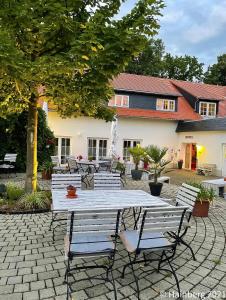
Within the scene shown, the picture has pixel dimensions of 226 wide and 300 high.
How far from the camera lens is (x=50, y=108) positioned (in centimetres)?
1803

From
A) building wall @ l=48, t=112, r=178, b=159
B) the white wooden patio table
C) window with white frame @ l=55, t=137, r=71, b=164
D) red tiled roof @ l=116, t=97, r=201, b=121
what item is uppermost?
red tiled roof @ l=116, t=97, r=201, b=121

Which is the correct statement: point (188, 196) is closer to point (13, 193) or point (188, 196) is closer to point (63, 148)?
point (13, 193)

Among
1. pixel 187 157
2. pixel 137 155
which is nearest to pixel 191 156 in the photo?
pixel 187 157

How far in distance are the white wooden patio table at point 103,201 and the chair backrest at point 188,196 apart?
21.1 inches

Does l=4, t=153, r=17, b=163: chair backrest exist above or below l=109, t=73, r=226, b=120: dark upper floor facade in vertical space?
below

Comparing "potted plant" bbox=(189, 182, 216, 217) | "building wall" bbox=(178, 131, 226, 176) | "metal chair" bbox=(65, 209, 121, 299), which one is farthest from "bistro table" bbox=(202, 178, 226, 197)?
"metal chair" bbox=(65, 209, 121, 299)

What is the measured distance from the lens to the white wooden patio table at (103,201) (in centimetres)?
501

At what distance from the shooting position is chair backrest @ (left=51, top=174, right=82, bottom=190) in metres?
7.08

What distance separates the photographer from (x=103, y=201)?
18.2ft

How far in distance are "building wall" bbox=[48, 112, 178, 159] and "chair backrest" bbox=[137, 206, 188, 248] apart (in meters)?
15.3

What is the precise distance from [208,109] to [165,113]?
14.6 ft

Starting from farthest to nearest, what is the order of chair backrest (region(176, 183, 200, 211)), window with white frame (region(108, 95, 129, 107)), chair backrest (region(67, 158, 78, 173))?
1. window with white frame (region(108, 95, 129, 107))
2. chair backrest (region(67, 158, 78, 173))
3. chair backrest (region(176, 183, 200, 211))

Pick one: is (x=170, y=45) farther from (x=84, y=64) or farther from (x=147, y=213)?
(x=147, y=213)

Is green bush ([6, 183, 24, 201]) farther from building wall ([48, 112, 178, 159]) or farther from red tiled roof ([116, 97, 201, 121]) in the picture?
red tiled roof ([116, 97, 201, 121])
